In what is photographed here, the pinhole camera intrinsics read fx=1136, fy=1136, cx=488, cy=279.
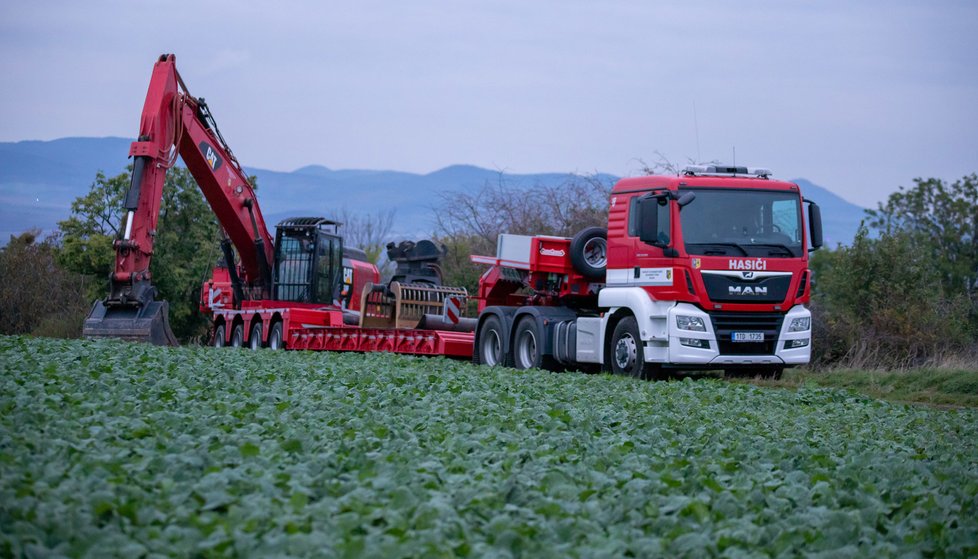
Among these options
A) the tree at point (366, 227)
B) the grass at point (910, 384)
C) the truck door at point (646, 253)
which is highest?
the tree at point (366, 227)

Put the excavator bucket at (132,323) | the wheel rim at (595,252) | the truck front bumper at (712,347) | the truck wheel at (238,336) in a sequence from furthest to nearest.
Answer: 1. the truck wheel at (238,336)
2. the excavator bucket at (132,323)
3. the wheel rim at (595,252)
4. the truck front bumper at (712,347)

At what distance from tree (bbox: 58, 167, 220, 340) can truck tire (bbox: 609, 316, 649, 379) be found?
26668 mm

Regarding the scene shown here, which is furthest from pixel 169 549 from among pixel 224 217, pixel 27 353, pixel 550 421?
pixel 224 217

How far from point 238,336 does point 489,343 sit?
10789 millimetres

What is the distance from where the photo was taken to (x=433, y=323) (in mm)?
23844

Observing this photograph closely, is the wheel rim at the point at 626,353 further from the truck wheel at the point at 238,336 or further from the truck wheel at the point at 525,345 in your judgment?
the truck wheel at the point at 238,336

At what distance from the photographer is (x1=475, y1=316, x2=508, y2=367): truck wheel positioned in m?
20.9

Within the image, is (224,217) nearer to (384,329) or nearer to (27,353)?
(384,329)

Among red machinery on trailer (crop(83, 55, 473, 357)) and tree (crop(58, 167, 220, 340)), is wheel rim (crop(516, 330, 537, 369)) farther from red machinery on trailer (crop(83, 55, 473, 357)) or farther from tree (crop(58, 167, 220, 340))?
tree (crop(58, 167, 220, 340))

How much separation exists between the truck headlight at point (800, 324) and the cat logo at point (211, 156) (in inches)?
585

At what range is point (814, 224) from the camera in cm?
1725

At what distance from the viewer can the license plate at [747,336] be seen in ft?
56.0

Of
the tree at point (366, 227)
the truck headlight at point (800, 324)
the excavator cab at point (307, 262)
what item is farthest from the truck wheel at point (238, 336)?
the tree at point (366, 227)

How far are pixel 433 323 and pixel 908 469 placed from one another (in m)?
15.9
